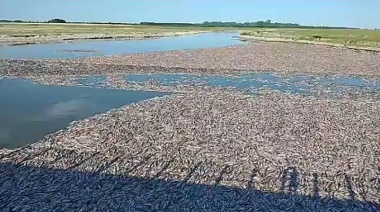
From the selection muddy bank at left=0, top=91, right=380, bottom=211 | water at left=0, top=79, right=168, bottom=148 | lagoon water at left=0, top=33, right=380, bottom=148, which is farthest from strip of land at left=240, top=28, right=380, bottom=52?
muddy bank at left=0, top=91, right=380, bottom=211

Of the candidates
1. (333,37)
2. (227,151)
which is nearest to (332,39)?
(333,37)

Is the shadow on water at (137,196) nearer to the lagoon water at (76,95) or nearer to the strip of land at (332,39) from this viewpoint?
the lagoon water at (76,95)

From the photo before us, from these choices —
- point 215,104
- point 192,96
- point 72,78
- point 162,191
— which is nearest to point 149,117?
point 215,104

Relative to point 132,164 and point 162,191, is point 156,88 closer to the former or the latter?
point 132,164

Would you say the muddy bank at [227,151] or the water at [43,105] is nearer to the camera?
the muddy bank at [227,151]

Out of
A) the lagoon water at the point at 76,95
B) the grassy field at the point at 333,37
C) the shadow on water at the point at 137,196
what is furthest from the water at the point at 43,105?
the grassy field at the point at 333,37
